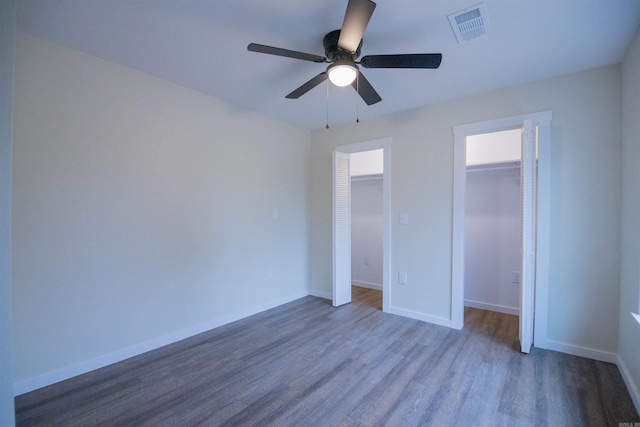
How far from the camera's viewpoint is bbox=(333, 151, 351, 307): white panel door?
12.1 ft

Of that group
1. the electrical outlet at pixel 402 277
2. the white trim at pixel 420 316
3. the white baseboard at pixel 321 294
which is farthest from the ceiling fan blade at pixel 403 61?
the white baseboard at pixel 321 294

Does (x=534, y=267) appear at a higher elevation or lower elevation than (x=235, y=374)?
higher

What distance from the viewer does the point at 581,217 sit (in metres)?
2.36

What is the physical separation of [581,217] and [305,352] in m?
2.67

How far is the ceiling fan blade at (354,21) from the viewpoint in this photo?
136cm

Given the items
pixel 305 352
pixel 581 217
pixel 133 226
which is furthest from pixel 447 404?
pixel 133 226

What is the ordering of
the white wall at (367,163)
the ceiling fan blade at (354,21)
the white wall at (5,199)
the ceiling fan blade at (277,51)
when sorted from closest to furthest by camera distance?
1. the white wall at (5,199)
2. the ceiling fan blade at (354,21)
3. the ceiling fan blade at (277,51)
4. the white wall at (367,163)

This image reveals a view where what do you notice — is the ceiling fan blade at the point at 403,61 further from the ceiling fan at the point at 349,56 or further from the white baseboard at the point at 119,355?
the white baseboard at the point at 119,355

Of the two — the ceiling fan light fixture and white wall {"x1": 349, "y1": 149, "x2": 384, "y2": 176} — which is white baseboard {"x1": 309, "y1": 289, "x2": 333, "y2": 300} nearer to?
white wall {"x1": 349, "y1": 149, "x2": 384, "y2": 176}

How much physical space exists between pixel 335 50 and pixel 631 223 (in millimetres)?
2431

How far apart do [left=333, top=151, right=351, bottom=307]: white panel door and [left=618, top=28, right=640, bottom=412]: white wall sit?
2606 mm

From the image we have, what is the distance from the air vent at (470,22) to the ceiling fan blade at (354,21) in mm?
667

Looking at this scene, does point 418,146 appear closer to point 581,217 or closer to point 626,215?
point 581,217

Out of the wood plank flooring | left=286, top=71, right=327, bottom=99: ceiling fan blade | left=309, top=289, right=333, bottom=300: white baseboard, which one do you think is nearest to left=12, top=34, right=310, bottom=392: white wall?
the wood plank flooring
